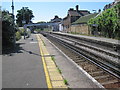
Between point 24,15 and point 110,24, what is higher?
point 24,15

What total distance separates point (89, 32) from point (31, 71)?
3702cm

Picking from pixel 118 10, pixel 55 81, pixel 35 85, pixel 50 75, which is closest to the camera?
pixel 35 85

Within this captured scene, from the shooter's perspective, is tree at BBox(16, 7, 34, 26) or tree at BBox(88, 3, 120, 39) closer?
tree at BBox(88, 3, 120, 39)

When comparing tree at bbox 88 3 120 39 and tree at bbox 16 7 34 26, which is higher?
tree at bbox 16 7 34 26

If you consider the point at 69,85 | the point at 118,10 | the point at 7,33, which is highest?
the point at 118,10

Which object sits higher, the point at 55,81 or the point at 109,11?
the point at 109,11

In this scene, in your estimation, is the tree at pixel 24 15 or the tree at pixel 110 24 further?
the tree at pixel 24 15

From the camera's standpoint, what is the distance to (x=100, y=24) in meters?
32.6

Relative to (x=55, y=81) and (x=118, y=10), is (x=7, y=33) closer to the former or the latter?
(x=55, y=81)

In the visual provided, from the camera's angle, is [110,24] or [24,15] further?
[24,15]

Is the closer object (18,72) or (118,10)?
(18,72)

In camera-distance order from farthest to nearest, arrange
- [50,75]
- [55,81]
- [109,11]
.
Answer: [109,11], [50,75], [55,81]

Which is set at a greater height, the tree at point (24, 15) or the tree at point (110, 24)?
the tree at point (24, 15)

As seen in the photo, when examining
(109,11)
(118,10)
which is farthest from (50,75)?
(109,11)
